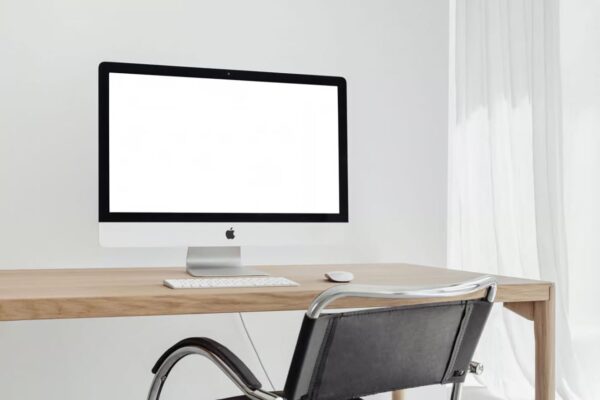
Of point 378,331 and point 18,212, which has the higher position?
point 18,212

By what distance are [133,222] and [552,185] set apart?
5.56 ft

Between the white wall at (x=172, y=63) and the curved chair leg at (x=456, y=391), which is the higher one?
the white wall at (x=172, y=63)

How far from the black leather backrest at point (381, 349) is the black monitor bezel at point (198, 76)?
0.76 metres

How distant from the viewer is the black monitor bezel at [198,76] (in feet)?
6.17

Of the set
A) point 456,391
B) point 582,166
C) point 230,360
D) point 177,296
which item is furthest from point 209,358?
point 582,166

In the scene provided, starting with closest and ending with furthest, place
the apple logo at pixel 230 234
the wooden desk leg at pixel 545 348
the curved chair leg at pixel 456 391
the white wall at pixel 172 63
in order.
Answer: the curved chair leg at pixel 456 391, the wooden desk leg at pixel 545 348, the apple logo at pixel 230 234, the white wall at pixel 172 63

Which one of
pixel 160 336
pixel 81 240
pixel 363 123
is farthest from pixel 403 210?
pixel 81 240

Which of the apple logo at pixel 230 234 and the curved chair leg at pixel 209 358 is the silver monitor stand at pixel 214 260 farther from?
the curved chair leg at pixel 209 358

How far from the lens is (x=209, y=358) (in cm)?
132

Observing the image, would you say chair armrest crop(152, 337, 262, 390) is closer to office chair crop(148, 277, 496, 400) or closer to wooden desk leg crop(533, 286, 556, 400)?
office chair crop(148, 277, 496, 400)

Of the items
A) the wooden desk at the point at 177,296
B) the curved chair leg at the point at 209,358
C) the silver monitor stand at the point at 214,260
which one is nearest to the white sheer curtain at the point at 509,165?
the wooden desk at the point at 177,296

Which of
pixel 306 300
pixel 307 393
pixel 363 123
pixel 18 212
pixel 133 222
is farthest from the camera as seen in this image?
pixel 363 123

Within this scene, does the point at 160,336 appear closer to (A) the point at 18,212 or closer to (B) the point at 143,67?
(A) the point at 18,212

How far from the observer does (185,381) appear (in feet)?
8.05
